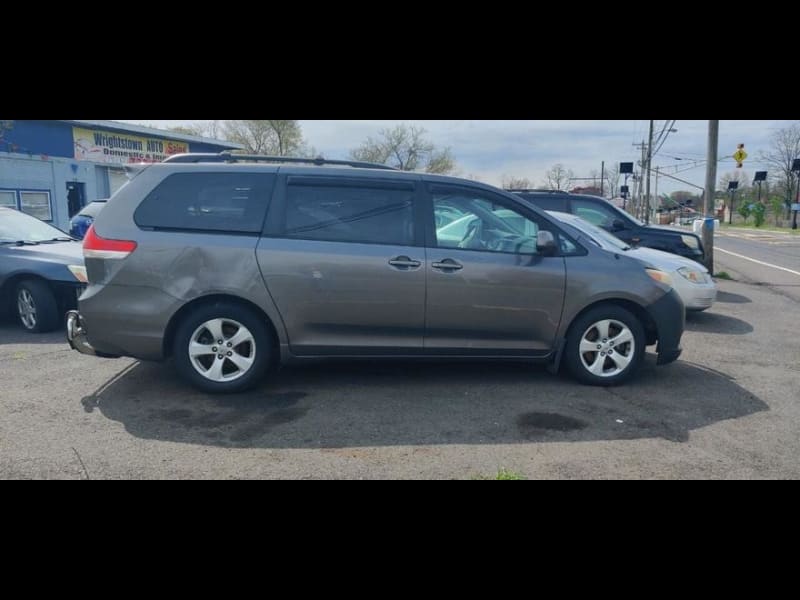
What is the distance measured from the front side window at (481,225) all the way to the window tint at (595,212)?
207 inches

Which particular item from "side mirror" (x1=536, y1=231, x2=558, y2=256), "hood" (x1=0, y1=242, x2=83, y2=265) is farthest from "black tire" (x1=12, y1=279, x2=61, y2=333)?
"side mirror" (x1=536, y1=231, x2=558, y2=256)

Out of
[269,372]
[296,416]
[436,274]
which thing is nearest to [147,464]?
[296,416]

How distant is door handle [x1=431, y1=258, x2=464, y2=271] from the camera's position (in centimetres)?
489

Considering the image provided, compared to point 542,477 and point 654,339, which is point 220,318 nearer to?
point 542,477

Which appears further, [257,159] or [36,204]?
[36,204]

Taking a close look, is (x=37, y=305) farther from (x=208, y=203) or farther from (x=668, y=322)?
(x=668, y=322)

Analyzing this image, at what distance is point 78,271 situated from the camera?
680 cm

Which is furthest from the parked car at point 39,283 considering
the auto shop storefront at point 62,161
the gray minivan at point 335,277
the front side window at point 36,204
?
the front side window at point 36,204

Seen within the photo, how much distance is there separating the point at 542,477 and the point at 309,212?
9.11ft

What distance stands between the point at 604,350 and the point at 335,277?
2464 millimetres

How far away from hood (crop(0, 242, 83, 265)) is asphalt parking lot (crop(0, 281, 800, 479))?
51.8 inches

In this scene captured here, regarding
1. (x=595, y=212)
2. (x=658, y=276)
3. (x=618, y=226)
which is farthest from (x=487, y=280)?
(x=595, y=212)

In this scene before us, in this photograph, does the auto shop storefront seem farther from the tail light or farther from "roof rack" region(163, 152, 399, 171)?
the tail light

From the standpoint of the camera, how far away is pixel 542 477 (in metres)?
3.55
